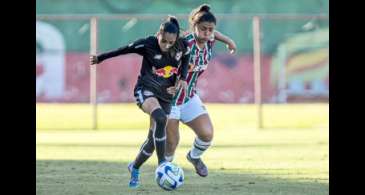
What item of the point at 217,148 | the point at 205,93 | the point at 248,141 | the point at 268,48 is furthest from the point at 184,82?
the point at 268,48

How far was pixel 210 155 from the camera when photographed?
15.0m

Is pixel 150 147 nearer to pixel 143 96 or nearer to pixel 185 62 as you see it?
pixel 143 96

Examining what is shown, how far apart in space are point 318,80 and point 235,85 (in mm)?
2790

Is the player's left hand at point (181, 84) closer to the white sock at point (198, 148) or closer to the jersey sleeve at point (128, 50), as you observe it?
the jersey sleeve at point (128, 50)

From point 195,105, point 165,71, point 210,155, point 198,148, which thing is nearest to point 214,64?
point 210,155

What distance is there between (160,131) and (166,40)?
3.22ft

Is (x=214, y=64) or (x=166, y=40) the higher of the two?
(x=214, y=64)

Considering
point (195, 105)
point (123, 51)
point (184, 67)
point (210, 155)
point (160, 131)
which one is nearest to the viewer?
point (160, 131)

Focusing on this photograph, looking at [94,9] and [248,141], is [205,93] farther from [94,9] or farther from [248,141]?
[248,141]

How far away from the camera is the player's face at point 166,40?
34.5ft

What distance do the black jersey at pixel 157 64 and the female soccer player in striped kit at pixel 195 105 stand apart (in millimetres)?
424

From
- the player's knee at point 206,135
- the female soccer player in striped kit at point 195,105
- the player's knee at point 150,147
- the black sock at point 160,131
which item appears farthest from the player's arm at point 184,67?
the player's knee at point 206,135

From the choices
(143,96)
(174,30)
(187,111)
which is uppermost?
(174,30)

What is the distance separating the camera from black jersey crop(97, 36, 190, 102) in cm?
1071
